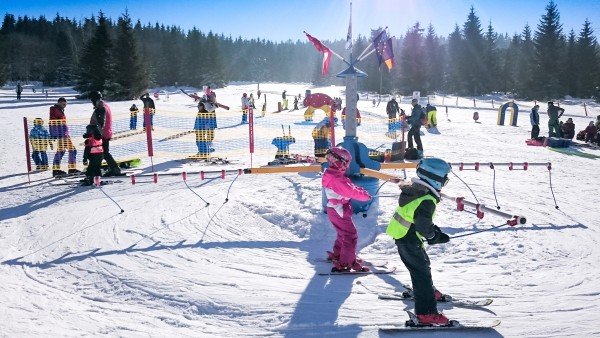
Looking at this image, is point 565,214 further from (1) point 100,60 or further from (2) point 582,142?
(1) point 100,60

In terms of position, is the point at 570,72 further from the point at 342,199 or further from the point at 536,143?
the point at 342,199

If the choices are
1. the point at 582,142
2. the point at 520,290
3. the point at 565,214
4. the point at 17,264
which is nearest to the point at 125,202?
the point at 17,264

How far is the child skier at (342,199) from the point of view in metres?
5.95

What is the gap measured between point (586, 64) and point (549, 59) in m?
5.67

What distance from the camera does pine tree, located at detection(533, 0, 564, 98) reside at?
5462cm

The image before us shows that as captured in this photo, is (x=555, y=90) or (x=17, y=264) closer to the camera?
(x=17, y=264)

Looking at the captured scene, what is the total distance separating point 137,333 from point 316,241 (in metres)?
3.73

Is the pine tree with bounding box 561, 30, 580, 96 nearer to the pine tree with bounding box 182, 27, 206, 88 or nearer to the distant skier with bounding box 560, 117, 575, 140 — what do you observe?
the distant skier with bounding box 560, 117, 575, 140

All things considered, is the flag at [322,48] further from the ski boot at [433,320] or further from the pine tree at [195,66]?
the pine tree at [195,66]

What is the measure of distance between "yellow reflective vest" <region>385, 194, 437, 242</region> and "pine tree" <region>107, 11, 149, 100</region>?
4607cm

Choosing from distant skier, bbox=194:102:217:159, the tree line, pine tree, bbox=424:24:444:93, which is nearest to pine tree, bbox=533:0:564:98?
the tree line

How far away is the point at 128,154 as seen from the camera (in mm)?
16688

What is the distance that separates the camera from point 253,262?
6824 mm

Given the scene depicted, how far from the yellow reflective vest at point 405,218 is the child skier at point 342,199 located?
109 centimetres
